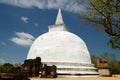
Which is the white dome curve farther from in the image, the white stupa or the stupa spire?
the stupa spire

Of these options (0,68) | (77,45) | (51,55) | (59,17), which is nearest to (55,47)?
(51,55)

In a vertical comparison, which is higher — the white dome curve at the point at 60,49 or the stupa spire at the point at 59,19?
the stupa spire at the point at 59,19

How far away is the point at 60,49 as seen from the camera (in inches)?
1373

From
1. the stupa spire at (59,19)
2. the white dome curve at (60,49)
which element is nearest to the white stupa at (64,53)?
the white dome curve at (60,49)

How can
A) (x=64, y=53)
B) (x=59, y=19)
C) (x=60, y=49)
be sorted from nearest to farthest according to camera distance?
(x=64, y=53) < (x=60, y=49) < (x=59, y=19)

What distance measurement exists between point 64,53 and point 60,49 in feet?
2.97

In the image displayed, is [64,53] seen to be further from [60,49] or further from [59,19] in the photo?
[59,19]

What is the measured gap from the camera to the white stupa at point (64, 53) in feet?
106

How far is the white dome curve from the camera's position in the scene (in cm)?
3428

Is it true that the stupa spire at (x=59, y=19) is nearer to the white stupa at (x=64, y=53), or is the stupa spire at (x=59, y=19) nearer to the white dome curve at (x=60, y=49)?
the white stupa at (x=64, y=53)

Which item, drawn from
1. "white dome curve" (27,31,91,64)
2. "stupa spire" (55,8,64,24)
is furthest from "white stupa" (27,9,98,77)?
"stupa spire" (55,8,64,24)

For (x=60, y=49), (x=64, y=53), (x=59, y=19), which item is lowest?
(x=64, y=53)

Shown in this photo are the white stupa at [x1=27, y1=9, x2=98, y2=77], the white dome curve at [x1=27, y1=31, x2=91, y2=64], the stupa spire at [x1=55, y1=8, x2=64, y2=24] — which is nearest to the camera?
the white stupa at [x1=27, y1=9, x2=98, y2=77]

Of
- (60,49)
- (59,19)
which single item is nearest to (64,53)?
(60,49)
